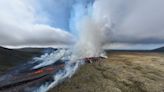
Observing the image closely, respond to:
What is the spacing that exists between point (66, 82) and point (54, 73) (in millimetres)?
5387

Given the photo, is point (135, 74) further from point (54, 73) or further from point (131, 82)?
point (54, 73)

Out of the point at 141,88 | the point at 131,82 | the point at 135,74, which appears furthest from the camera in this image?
the point at 135,74

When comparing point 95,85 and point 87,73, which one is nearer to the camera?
point 95,85

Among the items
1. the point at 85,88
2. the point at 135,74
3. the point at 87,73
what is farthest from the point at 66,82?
the point at 135,74

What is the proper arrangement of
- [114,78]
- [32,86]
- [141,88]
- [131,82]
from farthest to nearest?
[114,78] → [131,82] → [141,88] → [32,86]

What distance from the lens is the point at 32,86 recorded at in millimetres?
33500

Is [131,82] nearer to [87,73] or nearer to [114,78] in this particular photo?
[114,78]

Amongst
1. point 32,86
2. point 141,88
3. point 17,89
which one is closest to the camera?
point 17,89

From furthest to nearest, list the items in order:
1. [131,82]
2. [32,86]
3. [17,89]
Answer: [131,82] < [32,86] < [17,89]

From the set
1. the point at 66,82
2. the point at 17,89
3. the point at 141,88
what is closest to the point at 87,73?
the point at 66,82

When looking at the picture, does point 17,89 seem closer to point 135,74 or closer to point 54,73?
point 54,73

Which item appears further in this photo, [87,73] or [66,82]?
[87,73]

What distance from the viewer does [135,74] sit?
44.8 metres

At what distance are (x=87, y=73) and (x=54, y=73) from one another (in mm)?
5438
